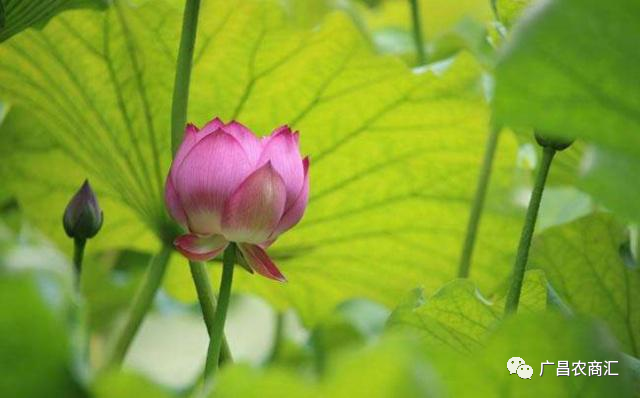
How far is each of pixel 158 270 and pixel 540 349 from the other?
439mm

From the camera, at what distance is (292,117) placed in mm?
961

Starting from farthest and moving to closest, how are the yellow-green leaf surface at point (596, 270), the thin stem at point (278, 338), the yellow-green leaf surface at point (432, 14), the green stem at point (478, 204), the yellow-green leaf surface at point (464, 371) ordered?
the yellow-green leaf surface at point (432, 14)
the thin stem at point (278, 338)
the green stem at point (478, 204)
the yellow-green leaf surface at point (596, 270)
the yellow-green leaf surface at point (464, 371)

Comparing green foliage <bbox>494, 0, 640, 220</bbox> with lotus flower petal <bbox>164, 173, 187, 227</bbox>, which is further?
lotus flower petal <bbox>164, 173, 187, 227</bbox>

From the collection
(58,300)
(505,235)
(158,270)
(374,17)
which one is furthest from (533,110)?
(374,17)

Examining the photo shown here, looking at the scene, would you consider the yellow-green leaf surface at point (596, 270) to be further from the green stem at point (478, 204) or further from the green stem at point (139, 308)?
the green stem at point (139, 308)

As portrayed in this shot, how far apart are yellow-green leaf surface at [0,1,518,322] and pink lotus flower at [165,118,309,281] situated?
167mm

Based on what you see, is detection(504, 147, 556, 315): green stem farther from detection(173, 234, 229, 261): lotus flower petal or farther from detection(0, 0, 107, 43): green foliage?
detection(0, 0, 107, 43): green foliage

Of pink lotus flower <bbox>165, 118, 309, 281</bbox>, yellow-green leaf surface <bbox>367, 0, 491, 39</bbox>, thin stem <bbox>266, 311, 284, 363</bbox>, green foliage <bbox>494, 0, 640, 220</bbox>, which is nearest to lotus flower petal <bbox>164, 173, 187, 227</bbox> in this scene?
pink lotus flower <bbox>165, 118, 309, 281</bbox>

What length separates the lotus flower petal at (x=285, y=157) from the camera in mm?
678

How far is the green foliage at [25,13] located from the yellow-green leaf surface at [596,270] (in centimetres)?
41

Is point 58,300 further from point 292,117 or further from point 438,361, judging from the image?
point 292,117

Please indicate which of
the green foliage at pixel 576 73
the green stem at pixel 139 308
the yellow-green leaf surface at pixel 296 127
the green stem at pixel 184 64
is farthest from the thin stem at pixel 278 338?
the green foliage at pixel 576 73

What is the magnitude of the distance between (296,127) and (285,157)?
289 mm

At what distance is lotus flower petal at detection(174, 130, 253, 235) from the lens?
26.0 inches
